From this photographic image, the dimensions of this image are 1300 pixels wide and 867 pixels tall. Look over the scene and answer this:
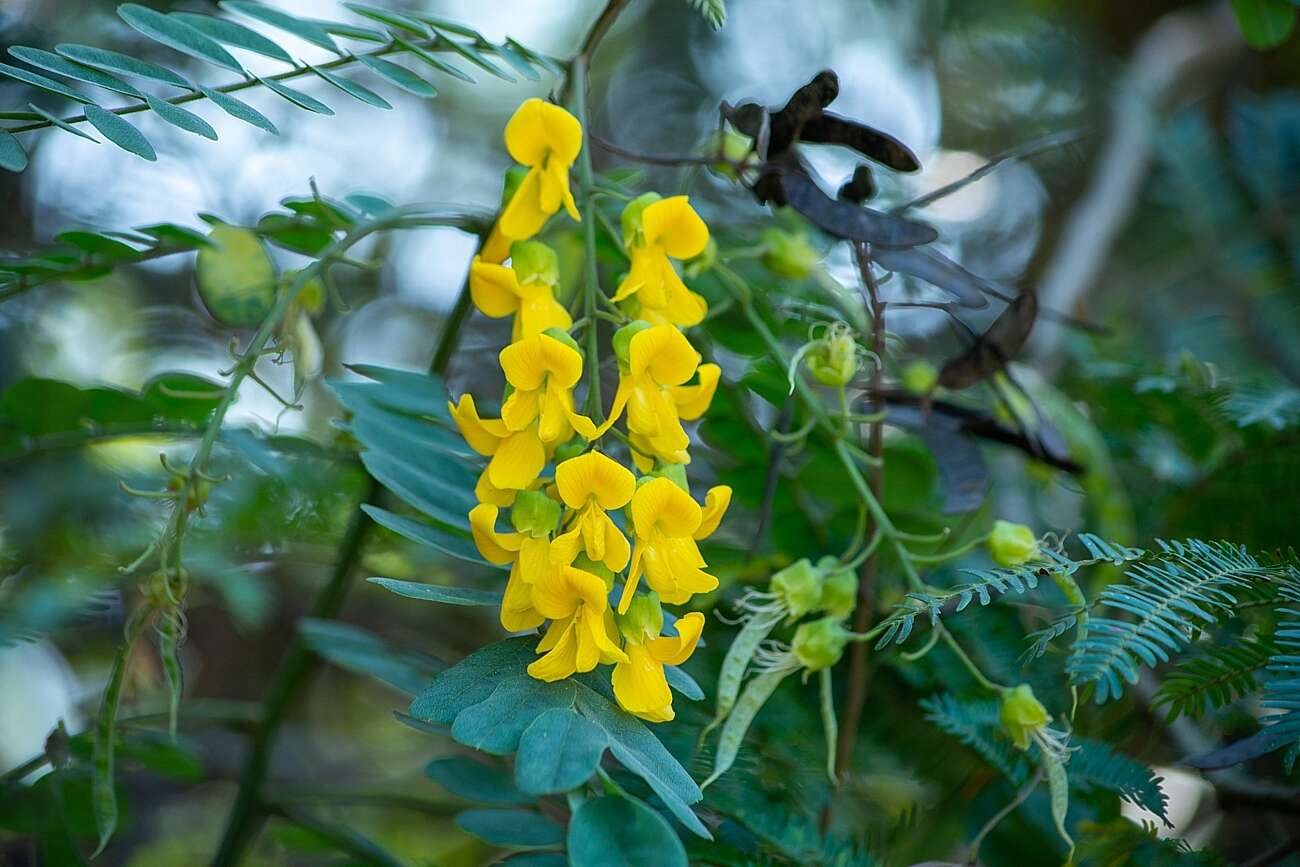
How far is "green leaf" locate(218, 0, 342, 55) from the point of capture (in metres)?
0.60

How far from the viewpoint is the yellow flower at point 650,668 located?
460mm

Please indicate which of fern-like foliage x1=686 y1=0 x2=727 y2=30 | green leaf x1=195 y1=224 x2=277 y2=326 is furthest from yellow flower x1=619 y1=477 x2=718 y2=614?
green leaf x1=195 y1=224 x2=277 y2=326

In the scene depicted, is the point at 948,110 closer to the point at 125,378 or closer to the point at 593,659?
the point at 125,378

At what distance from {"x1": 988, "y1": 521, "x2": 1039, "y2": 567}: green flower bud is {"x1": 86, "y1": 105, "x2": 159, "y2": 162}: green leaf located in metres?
0.52

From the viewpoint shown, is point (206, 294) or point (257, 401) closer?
point (206, 294)

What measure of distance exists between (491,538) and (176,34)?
0.37m

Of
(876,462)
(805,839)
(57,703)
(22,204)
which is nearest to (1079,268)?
(876,462)

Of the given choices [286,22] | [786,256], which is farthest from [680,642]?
[286,22]

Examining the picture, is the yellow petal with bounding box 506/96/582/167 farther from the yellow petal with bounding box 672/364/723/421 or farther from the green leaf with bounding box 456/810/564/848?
the green leaf with bounding box 456/810/564/848

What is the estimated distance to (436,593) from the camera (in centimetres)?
48

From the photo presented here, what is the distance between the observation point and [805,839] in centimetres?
59

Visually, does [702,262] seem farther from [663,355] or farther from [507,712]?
[507,712]

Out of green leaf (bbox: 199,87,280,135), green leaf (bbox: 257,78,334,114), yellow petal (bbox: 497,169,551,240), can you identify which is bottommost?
yellow petal (bbox: 497,169,551,240)

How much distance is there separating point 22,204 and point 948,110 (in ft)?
5.39
